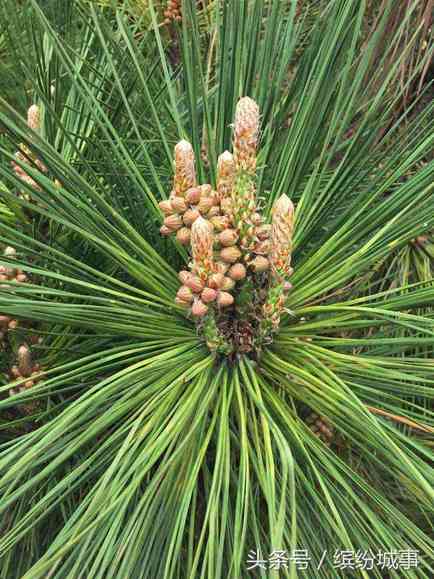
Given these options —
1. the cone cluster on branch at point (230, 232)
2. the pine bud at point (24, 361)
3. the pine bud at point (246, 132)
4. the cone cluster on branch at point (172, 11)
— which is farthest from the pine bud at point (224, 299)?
the cone cluster on branch at point (172, 11)

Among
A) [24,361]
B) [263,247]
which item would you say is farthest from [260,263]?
[24,361]

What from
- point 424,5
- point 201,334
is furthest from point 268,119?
point 424,5

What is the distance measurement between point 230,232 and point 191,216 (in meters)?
0.04

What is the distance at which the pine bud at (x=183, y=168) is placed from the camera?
0.50 metres

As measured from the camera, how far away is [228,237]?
1.65 ft

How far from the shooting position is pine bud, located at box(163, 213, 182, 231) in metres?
0.52

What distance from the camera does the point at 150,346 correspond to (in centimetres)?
55

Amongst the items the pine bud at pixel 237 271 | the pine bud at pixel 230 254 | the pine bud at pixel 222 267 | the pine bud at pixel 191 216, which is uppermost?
the pine bud at pixel 191 216

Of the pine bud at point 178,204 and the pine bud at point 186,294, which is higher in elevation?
the pine bud at point 178,204

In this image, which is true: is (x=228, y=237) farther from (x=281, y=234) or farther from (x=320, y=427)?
(x=320, y=427)

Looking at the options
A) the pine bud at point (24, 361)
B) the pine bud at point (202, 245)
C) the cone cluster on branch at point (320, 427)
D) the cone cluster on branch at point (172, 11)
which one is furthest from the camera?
the cone cluster on branch at point (172, 11)

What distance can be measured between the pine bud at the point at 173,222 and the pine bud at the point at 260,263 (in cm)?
7

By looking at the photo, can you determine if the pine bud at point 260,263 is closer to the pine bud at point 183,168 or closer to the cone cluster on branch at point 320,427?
the pine bud at point 183,168

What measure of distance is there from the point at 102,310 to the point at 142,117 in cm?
→ 31
